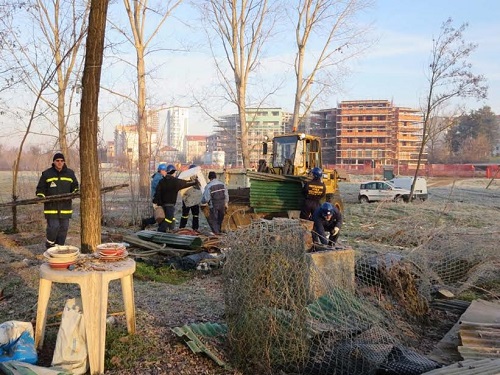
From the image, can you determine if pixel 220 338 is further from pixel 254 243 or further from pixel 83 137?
pixel 83 137

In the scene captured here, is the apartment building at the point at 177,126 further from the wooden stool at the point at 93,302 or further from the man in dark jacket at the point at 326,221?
the wooden stool at the point at 93,302

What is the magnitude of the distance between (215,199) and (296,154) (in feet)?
14.8

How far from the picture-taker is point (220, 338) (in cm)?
484

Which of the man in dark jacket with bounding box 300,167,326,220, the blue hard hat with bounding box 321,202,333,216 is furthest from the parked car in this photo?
the blue hard hat with bounding box 321,202,333,216

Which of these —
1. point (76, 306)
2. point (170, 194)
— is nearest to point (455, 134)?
point (170, 194)

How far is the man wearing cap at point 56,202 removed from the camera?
8.48 m

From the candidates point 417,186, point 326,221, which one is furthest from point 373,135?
point 326,221

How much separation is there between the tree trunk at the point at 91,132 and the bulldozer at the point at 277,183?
19.5 feet

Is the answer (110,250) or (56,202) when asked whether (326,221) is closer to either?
(56,202)

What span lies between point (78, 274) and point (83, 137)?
6.90ft

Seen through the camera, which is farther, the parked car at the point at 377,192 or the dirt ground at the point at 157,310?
the parked car at the point at 377,192

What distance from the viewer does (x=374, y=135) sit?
90312 millimetres

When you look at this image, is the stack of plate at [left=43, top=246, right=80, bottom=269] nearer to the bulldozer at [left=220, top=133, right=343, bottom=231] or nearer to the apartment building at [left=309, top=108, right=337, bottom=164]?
the bulldozer at [left=220, top=133, right=343, bottom=231]

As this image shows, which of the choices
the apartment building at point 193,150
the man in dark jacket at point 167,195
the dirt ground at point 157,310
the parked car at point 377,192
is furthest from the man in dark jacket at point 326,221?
the apartment building at point 193,150
